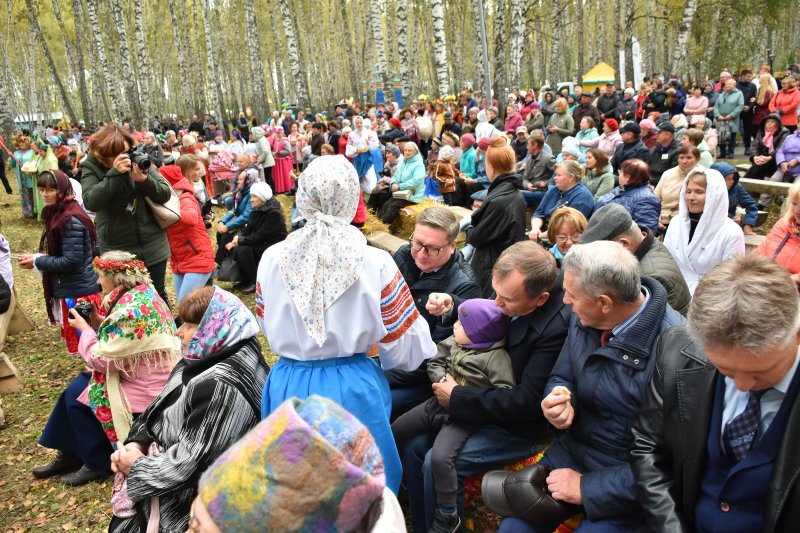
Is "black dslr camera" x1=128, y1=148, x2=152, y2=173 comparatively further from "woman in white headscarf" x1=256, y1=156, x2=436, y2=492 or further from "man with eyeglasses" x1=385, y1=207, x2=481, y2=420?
"woman in white headscarf" x1=256, y1=156, x2=436, y2=492

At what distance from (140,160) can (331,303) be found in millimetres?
3187

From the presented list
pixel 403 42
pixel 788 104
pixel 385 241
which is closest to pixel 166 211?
pixel 385 241

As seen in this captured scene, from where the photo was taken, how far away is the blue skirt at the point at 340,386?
2.56 m

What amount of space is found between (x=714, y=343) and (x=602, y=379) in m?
0.77

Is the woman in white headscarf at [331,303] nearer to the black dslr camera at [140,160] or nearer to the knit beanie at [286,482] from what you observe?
the knit beanie at [286,482]

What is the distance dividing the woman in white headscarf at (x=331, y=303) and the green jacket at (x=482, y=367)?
528 mm

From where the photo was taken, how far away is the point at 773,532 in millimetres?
1740

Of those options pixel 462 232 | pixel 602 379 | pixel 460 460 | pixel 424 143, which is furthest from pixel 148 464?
pixel 424 143

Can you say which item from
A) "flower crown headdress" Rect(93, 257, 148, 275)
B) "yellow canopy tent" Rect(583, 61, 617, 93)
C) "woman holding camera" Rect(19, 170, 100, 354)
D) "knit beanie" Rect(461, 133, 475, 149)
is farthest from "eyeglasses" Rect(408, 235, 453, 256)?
"yellow canopy tent" Rect(583, 61, 617, 93)

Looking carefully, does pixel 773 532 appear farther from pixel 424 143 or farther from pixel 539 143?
pixel 424 143

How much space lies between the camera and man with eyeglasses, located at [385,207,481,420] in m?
3.66

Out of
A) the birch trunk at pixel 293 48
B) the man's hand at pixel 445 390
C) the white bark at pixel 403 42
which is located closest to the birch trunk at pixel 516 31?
the white bark at pixel 403 42

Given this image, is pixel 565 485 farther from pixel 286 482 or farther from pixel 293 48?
pixel 293 48

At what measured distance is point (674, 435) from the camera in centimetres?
210
